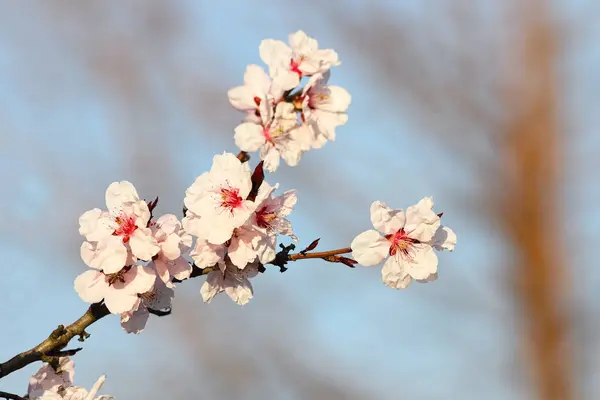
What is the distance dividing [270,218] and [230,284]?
145mm

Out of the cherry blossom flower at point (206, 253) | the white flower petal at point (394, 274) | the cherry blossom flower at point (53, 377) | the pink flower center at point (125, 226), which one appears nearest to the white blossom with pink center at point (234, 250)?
the cherry blossom flower at point (206, 253)

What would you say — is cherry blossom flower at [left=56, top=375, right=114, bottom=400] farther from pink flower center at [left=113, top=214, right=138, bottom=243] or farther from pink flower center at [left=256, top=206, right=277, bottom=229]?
pink flower center at [left=256, top=206, right=277, bottom=229]

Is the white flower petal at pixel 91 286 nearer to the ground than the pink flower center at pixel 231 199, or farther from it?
nearer to the ground

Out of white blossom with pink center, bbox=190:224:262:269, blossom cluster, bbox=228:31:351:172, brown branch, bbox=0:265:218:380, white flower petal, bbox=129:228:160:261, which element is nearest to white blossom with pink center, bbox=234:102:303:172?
blossom cluster, bbox=228:31:351:172

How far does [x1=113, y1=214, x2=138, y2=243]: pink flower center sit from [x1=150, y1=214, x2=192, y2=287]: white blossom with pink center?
3 cm

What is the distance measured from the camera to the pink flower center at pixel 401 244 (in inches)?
47.1

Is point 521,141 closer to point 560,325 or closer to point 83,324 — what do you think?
point 560,325

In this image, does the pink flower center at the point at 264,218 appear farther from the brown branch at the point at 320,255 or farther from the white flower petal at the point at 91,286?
the white flower petal at the point at 91,286

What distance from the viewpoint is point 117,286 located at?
Result: 43.9 inches

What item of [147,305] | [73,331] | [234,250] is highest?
[234,250]

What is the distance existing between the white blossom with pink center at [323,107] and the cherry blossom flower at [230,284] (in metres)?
0.29

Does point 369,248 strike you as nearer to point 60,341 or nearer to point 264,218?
point 264,218

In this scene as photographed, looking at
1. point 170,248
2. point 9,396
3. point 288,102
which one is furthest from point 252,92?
point 9,396

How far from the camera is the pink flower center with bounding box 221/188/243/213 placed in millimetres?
1132
